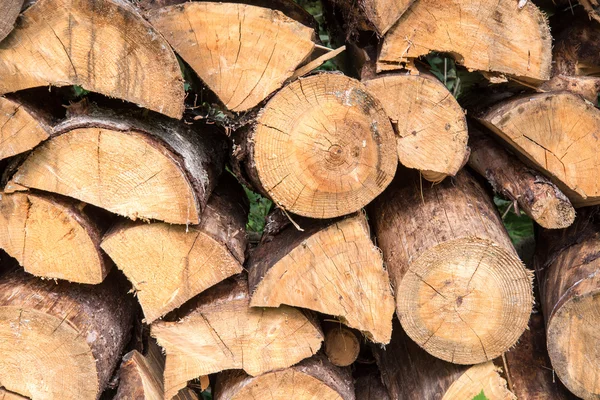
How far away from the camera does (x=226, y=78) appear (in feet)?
7.45

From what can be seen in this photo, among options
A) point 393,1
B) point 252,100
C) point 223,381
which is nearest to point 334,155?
point 252,100

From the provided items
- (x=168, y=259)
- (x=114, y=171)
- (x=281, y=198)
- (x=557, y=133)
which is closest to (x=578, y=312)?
(x=557, y=133)

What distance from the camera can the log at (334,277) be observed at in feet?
7.68

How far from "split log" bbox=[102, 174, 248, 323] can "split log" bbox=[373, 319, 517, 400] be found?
90 centimetres

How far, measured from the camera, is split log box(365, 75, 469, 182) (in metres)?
2.35

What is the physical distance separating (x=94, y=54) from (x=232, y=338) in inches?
45.3

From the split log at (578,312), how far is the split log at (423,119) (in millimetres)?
750

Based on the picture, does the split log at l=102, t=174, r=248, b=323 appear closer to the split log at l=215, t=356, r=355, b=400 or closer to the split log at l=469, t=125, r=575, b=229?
the split log at l=215, t=356, r=355, b=400

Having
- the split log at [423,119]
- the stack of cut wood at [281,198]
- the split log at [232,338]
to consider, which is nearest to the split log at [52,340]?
the stack of cut wood at [281,198]

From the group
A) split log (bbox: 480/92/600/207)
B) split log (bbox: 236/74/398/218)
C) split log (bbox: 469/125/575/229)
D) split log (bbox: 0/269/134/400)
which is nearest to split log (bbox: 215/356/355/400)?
split log (bbox: 0/269/134/400)

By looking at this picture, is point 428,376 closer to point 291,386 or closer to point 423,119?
point 291,386

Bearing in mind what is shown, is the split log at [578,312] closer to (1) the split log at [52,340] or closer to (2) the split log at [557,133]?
(2) the split log at [557,133]

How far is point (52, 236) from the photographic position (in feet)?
7.61

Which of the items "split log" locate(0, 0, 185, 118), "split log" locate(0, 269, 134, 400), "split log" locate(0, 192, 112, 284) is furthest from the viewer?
"split log" locate(0, 269, 134, 400)
